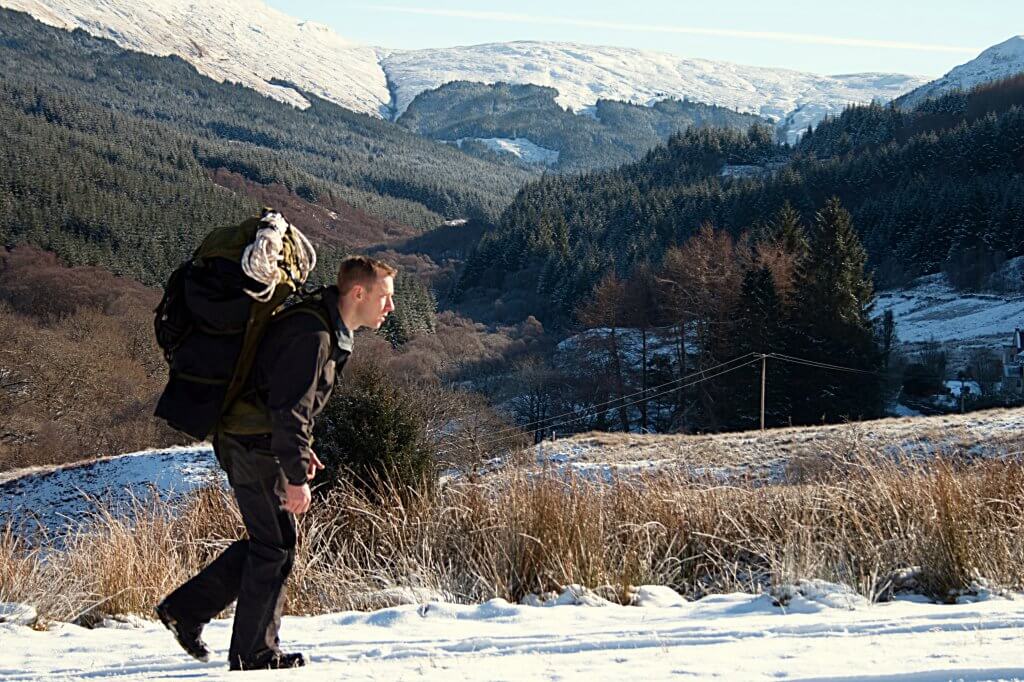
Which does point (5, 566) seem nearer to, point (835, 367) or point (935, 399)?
point (835, 367)

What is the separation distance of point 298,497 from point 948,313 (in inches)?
2631

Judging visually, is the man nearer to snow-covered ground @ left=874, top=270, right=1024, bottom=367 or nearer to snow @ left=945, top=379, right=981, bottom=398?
snow @ left=945, top=379, right=981, bottom=398

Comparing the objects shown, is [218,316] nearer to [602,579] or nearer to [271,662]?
[271,662]

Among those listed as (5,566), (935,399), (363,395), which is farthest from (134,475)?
(935,399)

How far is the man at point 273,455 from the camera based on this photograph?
325 cm

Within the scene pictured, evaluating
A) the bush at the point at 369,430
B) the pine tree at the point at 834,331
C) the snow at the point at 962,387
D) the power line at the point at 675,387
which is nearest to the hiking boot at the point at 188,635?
the bush at the point at 369,430

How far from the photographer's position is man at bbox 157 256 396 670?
10.7 ft

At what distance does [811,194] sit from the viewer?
9762 centimetres

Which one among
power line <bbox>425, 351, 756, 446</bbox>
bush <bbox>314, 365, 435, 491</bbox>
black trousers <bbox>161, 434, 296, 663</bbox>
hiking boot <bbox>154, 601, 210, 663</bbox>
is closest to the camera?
black trousers <bbox>161, 434, 296, 663</bbox>

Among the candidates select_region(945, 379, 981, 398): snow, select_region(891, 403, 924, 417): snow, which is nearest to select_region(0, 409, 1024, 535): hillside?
select_region(891, 403, 924, 417): snow

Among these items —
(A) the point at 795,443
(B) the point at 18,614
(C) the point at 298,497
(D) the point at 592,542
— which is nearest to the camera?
(C) the point at 298,497

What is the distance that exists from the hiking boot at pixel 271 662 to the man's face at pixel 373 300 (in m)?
1.31

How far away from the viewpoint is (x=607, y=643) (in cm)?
366

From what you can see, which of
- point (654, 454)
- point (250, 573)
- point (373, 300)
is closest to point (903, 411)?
point (654, 454)
